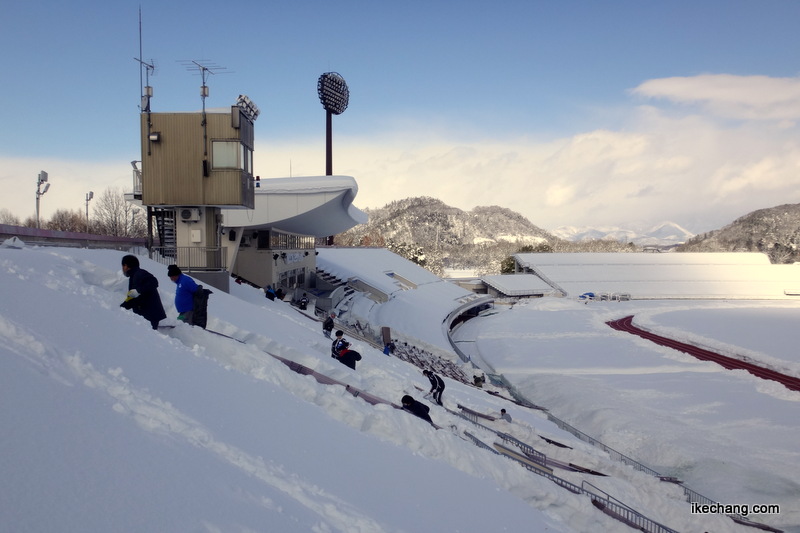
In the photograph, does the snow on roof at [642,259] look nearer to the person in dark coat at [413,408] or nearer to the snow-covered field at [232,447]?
the snow-covered field at [232,447]

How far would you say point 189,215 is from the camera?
1964 centimetres

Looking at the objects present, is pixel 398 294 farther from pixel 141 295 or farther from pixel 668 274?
pixel 668 274

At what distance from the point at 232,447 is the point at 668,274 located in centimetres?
8461

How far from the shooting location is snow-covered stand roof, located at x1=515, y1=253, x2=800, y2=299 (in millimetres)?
71562

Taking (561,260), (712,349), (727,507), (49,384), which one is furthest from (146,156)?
(561,260)

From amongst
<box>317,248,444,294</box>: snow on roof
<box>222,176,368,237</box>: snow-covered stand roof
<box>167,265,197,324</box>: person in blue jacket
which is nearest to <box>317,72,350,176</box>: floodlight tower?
<box>317,248,444,294</box>: snow on roof

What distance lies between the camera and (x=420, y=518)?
461cm

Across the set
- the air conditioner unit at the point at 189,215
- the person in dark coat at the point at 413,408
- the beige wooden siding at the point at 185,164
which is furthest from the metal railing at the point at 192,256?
the person in dark coat at the point at 413,408

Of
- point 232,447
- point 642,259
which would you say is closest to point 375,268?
point 232,447

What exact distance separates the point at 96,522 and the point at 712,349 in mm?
36637

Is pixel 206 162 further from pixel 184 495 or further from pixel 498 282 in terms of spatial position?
pixel 498 282

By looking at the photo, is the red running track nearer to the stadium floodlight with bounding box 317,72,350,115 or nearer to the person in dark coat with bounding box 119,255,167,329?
the person in dark coat with bounding box 119,255,167,329

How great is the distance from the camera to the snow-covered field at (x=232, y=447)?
3.20m

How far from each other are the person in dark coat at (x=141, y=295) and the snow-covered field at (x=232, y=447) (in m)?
0.23
